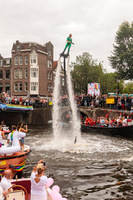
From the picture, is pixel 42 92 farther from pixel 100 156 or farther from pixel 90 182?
pixel 90 182

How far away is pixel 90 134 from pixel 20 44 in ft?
119

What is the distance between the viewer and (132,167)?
10.2 metres

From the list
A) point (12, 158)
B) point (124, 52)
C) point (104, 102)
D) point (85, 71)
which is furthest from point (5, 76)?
point (12, 158)

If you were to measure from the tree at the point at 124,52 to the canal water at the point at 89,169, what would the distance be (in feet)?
95.2

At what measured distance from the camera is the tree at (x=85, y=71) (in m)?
48.0

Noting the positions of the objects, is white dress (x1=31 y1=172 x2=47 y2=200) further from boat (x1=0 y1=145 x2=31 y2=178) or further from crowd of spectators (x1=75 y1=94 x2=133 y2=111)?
crowd of spectators (x1=75 y1=94 x2=133 y2=111)

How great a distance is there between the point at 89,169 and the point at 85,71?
39842 millimetres

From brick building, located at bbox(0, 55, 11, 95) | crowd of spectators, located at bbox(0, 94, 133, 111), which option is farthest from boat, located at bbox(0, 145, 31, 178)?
brick building, located at bbox(0, 55, 11, 95)

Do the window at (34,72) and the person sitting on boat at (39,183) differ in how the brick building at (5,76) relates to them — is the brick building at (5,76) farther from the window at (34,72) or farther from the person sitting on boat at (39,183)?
the person sitting on boat at (39,183)

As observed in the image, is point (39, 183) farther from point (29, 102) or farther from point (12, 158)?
point (29, 102)

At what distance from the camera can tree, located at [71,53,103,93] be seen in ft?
157

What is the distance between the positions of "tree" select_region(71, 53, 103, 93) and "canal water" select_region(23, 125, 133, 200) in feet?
112

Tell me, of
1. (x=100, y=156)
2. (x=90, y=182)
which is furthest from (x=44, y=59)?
(x=90, y=182)

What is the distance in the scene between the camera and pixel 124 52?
41.5 m
